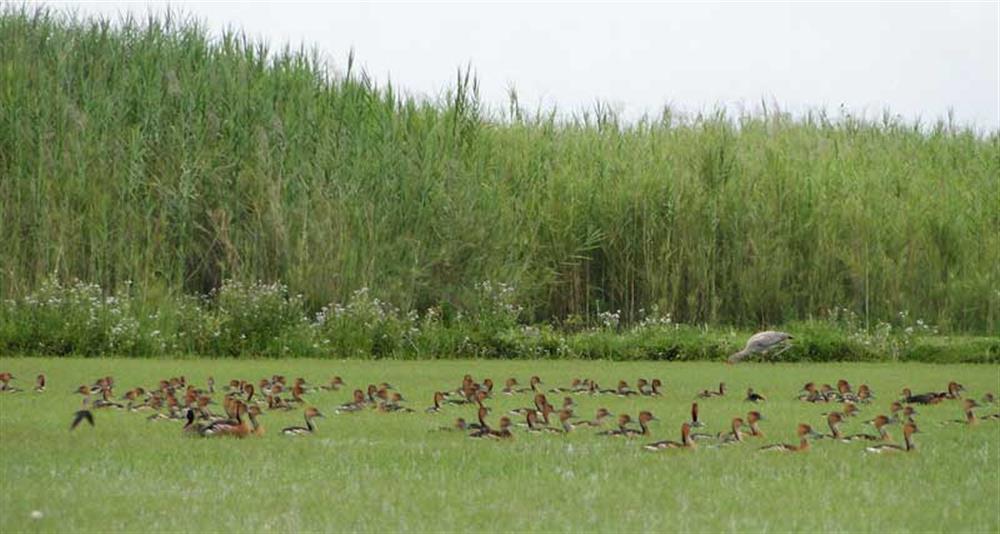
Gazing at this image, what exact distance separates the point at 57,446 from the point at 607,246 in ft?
44.8

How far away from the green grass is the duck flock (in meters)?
0.17

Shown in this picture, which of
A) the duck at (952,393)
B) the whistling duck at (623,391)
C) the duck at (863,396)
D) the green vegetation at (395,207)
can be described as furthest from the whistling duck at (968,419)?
the green vegetation at (395,207)

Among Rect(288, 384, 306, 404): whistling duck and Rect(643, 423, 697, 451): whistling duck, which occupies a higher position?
Rect(288, 384, 306, 404): whistling duck

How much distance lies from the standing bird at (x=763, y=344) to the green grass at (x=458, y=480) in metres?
6.31

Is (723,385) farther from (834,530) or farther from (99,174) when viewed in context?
(99,174)

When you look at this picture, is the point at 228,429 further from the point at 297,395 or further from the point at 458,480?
the point at 297,395

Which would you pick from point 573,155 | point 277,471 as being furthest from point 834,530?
point 573,155

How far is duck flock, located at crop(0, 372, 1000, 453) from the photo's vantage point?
1088 centimetres

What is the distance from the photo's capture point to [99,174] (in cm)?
2178

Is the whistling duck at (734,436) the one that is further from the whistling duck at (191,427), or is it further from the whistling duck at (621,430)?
the whistling duck at (191,427)

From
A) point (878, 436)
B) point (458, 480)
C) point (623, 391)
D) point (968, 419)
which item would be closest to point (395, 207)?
point (623, 391)

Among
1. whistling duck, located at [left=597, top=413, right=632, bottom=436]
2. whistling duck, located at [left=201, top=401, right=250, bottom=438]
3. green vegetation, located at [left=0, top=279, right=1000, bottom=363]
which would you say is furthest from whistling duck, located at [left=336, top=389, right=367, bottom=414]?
green vegetation, located at [left=0, top=279, right=1000, bottom=363]

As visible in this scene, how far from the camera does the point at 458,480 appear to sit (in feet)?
29.3

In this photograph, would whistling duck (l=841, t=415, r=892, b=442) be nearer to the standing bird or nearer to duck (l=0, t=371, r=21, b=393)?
duck (l=0, t=371, r=21, b=393)
